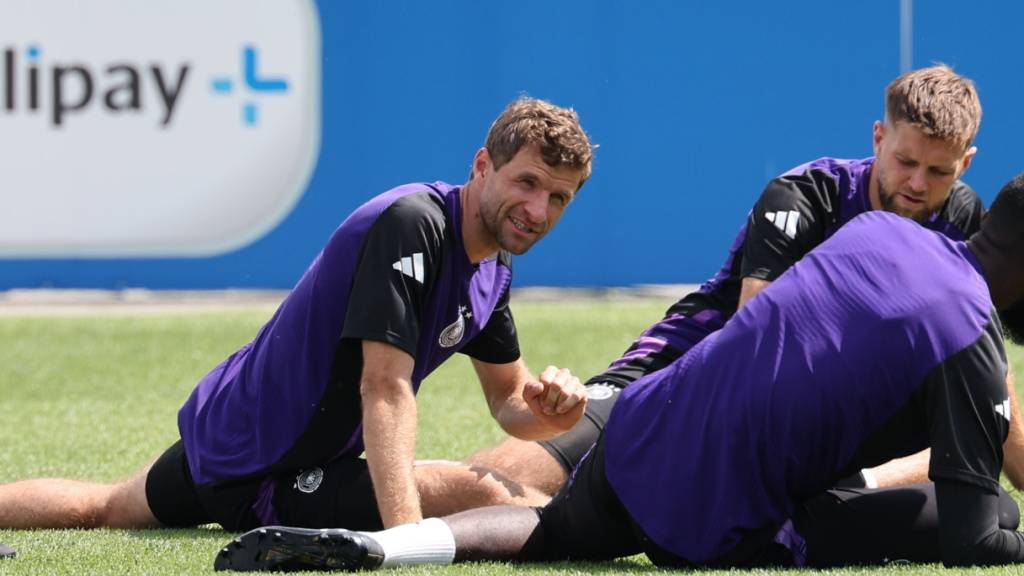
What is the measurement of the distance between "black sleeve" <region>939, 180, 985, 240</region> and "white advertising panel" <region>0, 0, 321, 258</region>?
7.75m

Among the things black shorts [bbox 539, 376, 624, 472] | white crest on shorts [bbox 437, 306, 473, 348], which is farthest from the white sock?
black shorts [bbox 539, 376, 624, 472]

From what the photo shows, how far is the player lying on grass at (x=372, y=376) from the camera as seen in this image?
4148 mm

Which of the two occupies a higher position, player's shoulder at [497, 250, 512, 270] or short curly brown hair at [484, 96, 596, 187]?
short curly brown hair at [484, 96, 596, 187]

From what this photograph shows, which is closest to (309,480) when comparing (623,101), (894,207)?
(894,207)

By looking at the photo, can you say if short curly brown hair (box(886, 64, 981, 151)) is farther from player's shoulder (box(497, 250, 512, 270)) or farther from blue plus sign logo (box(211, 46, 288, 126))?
blue plus sign logo (box(211, 46, 288, 126))

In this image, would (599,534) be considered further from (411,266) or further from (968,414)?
(968,414)

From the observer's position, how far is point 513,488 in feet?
15.3

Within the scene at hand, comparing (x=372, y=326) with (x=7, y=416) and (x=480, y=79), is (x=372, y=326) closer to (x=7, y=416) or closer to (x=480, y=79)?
(x=7, y=416)

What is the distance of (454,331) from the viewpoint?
4.52 meters

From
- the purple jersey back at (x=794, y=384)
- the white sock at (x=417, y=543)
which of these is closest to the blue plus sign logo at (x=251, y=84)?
the white sock at (x=417, y=543)

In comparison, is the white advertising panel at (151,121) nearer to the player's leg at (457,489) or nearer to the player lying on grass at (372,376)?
the player lying on grass at (372,376)

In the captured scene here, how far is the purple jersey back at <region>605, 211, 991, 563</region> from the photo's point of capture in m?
3.60

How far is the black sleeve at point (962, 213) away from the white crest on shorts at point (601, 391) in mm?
1172

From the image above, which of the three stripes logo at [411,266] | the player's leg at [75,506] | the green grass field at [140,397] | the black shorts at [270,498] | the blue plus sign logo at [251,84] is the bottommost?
the green grass field at [140,397]
